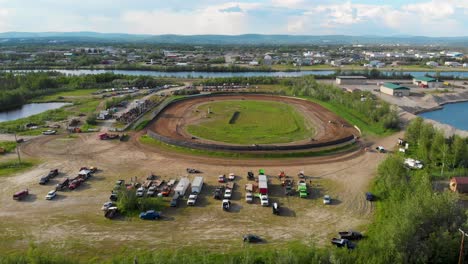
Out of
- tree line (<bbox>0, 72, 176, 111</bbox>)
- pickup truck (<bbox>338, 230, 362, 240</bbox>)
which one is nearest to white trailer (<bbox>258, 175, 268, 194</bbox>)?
pickup truck (<bbox>338, 230, 362, 240</bbox>)

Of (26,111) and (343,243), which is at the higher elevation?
(26,111)

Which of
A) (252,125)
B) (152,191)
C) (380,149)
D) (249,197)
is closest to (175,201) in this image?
(152,191)

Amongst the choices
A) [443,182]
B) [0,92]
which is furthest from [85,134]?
[443,182]

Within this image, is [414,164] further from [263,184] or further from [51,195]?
[51,195]

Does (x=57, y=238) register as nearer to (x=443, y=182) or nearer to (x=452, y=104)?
(x=443, y=182)

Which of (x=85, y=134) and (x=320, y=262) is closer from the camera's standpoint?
(x=320, y=262)

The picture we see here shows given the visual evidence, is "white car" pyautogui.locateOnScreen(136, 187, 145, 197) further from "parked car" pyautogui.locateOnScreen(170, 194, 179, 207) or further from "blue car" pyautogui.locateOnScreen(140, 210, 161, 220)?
"blue car" pyautogui.locateOnScreen(140, 210, 161, 220)
